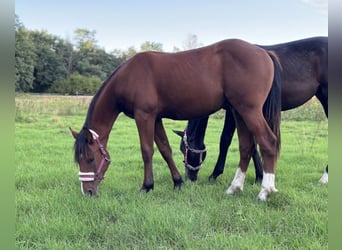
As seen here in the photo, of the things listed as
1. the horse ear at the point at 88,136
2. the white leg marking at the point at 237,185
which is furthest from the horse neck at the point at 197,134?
the horse ear at the point at 88,136

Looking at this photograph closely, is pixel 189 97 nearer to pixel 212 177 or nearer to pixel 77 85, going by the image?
pixel 212 177

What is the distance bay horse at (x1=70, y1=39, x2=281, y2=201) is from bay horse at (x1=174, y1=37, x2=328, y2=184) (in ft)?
1.59

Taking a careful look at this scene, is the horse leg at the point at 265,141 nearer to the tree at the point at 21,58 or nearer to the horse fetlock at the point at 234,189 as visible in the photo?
the horse fetlock at the point at 234,189

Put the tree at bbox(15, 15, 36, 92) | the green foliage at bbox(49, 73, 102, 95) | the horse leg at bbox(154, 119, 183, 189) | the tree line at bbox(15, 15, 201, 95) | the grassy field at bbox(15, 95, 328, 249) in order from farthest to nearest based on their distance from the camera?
the green foliage at bbox(49, 73, 102, 95), the tree line at bbox(15, 15, 201, 95), the horse leg at bbox(154, 119, 183, 189), the tree at bbox(15, 15, 36, 92), the grassy field at bbox(15, 95, 328, 249)

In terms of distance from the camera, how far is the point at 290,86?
4.32 meters

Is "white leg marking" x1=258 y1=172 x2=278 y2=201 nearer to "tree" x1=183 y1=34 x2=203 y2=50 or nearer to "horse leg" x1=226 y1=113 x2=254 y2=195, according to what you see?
"horse leg" x1=226 y1=113 x2=254 y2=195

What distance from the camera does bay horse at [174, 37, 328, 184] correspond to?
434 cm

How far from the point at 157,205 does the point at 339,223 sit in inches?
92.9

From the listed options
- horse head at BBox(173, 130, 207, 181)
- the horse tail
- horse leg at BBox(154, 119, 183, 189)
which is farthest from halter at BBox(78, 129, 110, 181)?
the horse tail

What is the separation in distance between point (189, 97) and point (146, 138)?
28.4 inches

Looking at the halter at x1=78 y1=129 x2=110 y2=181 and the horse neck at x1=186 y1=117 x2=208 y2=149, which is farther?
the horse neck at x1=186 y1=117 x2=208 y2=149

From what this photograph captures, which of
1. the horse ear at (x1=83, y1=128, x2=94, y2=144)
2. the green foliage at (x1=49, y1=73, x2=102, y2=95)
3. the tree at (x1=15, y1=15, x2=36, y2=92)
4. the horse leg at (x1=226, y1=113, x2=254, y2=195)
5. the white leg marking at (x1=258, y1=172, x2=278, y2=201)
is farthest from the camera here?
the green foliage at (x1=49, y1=73, x2=102, y2=95)

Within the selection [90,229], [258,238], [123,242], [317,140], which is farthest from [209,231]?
[317,140]

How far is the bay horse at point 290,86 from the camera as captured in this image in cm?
434
